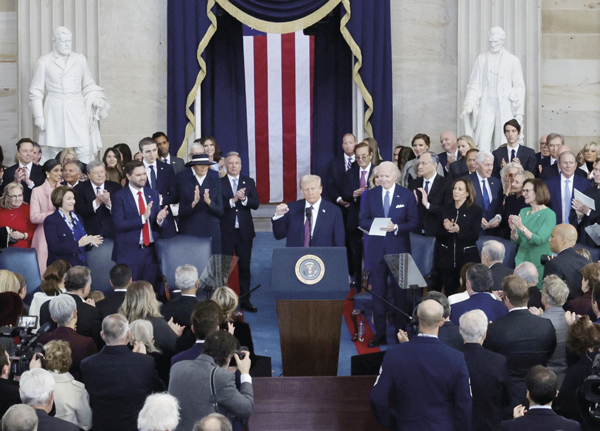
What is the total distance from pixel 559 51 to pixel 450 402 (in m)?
8.28

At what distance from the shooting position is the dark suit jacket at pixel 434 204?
28.0 ft

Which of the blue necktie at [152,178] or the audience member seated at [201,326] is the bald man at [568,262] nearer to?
the audience member seated at [201,326]

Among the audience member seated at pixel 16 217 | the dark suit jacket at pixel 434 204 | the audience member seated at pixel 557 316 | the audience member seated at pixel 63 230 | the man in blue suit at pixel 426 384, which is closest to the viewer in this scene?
the man in blue suit at pixel 426 384

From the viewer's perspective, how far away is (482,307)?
6.05 meters

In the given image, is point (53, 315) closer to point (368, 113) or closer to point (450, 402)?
point (450, 402)

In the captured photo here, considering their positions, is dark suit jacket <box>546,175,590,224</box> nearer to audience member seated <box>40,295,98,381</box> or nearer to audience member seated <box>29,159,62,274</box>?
audience member seated <box>29,159,62,274</box>

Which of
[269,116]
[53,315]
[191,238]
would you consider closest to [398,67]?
[269,116]

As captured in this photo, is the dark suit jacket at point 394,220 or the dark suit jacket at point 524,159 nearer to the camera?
the dark suit jacket at point 394,220

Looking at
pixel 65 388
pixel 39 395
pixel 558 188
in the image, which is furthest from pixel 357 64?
Result: pixel 39 395

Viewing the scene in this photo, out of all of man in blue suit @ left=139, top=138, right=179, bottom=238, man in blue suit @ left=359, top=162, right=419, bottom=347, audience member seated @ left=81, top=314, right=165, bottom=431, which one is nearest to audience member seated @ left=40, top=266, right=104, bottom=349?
audience member seated @ left=81, top=314, right=165, bottom=431

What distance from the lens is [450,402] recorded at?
4867 millimetres

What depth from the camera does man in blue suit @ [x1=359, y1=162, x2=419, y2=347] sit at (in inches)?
324

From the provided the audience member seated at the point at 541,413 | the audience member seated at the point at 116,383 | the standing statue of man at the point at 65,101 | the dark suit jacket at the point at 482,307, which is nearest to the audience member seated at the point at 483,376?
the audience member seated at the point at 541,413

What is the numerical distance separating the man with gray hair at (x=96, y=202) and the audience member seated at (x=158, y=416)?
4.57 metres
